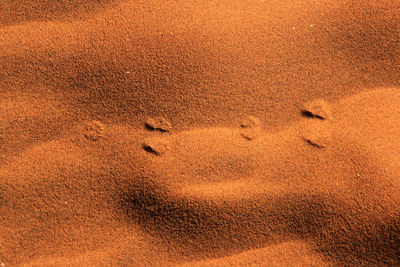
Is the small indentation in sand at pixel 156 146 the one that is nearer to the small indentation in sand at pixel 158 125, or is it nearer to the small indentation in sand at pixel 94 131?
the small indentation in sand at pixel 158 125

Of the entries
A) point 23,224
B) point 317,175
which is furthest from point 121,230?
point 317,175

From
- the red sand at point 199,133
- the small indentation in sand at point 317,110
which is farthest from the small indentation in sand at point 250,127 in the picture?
the small indentation in sand at point 317,110

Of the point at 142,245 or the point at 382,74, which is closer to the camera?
the point at 142,245

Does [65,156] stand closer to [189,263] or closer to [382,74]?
[189,263]

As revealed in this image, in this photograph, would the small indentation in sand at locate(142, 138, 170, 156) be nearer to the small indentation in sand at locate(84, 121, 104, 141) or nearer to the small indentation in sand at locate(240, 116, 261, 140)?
the small indentation in sand at locate(84, 121, 104, 141)

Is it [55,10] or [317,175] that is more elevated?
[55,10]

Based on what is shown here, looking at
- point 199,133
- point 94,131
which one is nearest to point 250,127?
point 199,133
